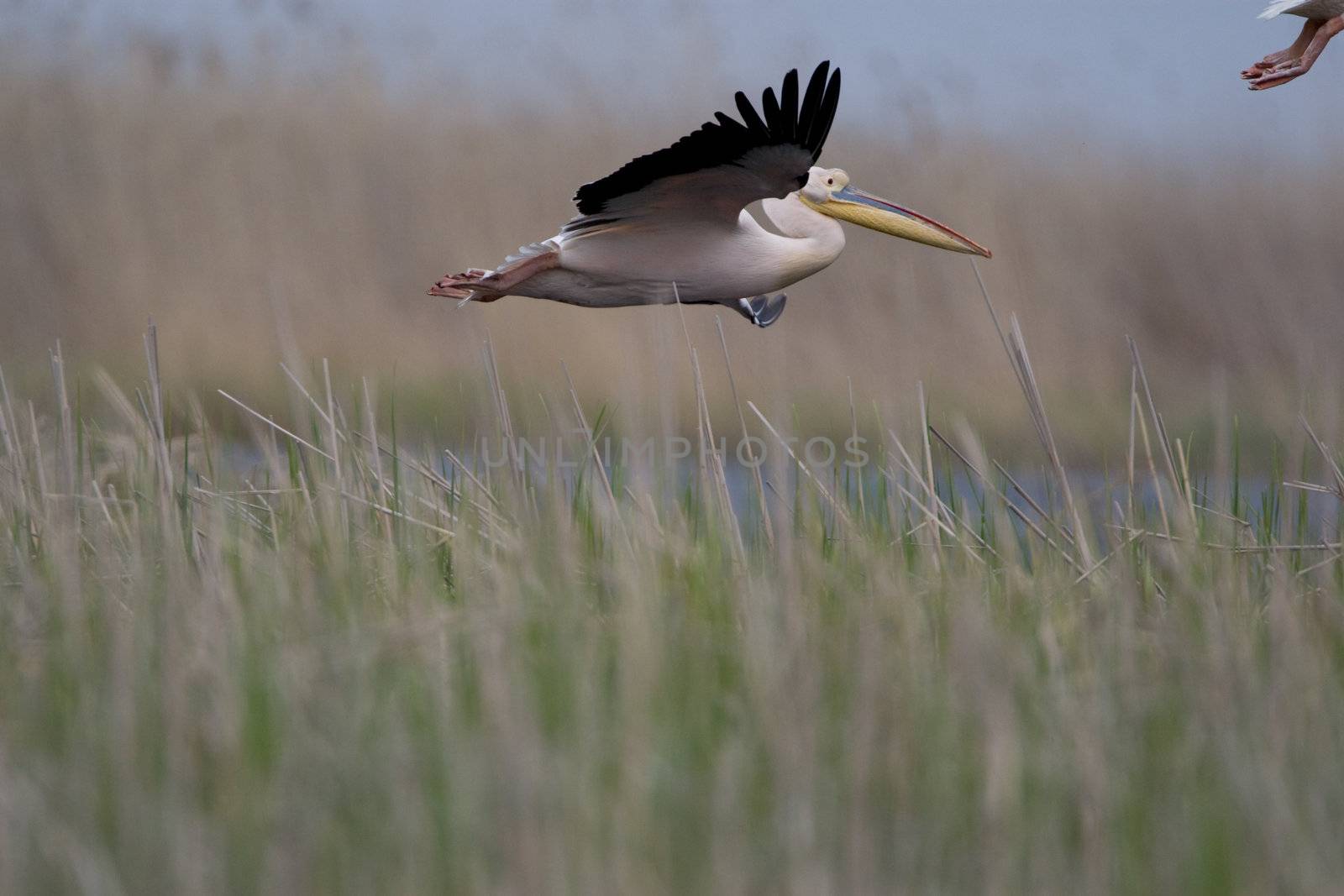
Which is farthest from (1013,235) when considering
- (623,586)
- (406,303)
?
(623,586)

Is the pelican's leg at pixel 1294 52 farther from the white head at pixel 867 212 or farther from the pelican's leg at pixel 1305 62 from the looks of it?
the white head at pixel 867 212

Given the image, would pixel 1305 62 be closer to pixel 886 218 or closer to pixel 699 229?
pixel 886 218

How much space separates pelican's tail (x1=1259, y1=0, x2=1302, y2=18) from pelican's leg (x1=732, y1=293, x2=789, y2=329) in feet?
3.69

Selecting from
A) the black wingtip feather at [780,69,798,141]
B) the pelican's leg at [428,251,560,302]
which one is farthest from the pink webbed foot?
the black wingtip feather at [780,69,798,141]

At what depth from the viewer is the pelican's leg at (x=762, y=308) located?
3100mm

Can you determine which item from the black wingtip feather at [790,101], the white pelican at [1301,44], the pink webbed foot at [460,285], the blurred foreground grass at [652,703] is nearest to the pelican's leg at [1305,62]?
the white pelican at [1301,44]

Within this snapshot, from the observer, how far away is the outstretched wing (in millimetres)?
2537

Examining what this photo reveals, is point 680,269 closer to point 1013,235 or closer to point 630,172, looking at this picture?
point 630,172

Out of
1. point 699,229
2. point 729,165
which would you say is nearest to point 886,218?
point 699,229

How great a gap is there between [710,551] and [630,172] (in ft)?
2.46

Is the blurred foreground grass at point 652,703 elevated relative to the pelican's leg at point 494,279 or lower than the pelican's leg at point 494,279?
lower

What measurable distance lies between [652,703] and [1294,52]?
1.85 metres

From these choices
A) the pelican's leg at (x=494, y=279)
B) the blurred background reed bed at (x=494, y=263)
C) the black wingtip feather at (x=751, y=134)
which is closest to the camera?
the black wingtip feather at (x=751, y=134)

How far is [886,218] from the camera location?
3.25 m
